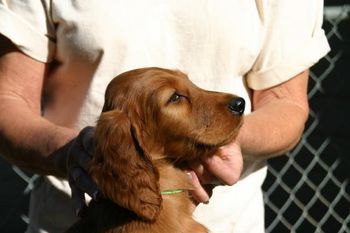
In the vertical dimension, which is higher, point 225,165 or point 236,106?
point 236,106

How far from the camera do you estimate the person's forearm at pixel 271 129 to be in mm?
2926

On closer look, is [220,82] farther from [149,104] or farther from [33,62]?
[33,62]

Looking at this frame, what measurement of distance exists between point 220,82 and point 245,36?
18 cm

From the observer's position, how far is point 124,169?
8.32ft

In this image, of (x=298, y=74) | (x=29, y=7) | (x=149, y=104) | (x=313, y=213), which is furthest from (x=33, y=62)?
(x=313, y=213)

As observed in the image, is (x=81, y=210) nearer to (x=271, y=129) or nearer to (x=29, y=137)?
(x=29, y=137)

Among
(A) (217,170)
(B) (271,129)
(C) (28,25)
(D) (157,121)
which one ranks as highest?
(C) (28,25)

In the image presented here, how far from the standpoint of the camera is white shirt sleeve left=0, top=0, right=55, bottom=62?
2938 millimetres

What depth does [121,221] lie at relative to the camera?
2664 mm

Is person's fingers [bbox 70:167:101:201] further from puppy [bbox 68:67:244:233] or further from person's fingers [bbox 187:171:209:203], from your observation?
person's fingers [bbox 187:171:209:203]

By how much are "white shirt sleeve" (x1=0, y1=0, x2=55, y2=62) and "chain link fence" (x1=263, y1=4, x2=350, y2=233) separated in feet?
11.5

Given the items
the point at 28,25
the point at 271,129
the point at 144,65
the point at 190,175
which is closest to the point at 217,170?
the point at 190,175

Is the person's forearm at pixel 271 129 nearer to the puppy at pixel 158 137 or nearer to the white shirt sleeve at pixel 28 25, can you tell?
the puppy at pixel 158 137

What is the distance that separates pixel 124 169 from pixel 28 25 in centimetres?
72
